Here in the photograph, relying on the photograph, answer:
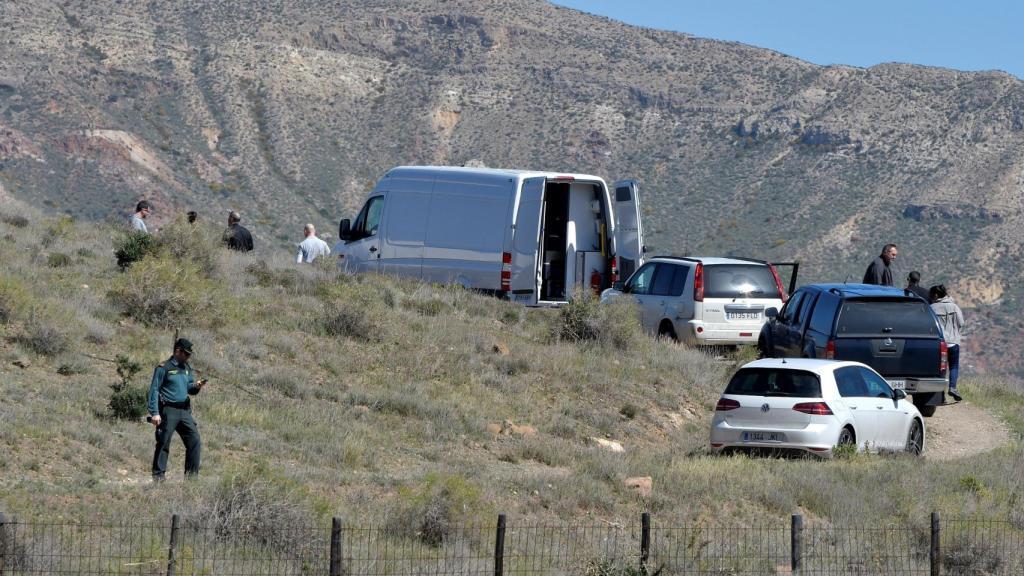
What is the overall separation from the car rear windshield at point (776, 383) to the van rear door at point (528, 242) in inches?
322

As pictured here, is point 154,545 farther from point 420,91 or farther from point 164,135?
point 420,91

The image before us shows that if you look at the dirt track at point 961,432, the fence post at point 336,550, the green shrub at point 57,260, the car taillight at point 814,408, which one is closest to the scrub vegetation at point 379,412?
the green shrub at point 57,260

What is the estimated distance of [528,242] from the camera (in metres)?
23.8

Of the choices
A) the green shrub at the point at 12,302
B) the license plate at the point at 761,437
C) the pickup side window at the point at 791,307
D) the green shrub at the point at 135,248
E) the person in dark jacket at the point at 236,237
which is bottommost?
the license plate at the point at 761,437

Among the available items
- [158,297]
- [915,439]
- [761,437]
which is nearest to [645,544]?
[761,437]

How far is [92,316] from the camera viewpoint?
18.7 metres

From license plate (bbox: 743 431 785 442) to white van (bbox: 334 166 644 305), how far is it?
8.71m

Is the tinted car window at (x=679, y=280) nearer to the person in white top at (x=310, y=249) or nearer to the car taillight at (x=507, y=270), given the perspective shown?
the car taillight at (x=507, y=270)

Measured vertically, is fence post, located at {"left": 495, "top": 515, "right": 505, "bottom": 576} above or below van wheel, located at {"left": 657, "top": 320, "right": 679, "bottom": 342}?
below

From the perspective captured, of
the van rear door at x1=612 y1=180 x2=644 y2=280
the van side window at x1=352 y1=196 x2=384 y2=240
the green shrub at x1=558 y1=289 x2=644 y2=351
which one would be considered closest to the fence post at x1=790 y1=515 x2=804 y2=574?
the green shrub at x1=558 y1=289 x2=644 y2=351

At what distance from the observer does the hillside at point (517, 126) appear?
6072 centimetres

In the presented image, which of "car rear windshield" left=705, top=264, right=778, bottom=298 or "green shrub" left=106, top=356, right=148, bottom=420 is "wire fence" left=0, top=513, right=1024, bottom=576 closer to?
"green shrub" left=106, top=356, right=148, bottom=420

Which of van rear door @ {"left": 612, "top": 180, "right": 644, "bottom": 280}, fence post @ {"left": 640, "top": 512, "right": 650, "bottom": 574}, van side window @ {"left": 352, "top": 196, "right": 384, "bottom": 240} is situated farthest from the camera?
van side window @ {"left": 352, "top": 196, "right": 384, "bottom": 240}

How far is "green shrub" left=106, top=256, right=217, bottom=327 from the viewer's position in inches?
758
